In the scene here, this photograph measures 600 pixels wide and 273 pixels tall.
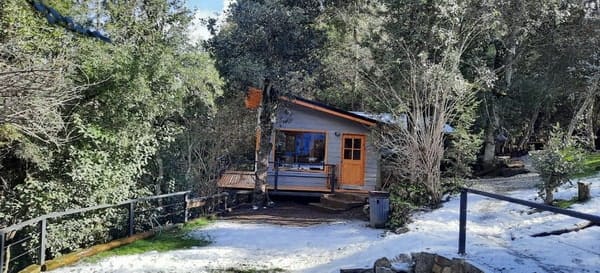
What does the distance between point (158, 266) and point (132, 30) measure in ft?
20.8

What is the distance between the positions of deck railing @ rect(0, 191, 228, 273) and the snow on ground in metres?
0.79

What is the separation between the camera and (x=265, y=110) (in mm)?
14047

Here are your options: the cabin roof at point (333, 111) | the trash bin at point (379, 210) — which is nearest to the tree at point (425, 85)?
the trash bin at point (379, 210)

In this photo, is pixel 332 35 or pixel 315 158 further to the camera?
pixel 332 35

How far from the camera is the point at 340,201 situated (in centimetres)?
1316

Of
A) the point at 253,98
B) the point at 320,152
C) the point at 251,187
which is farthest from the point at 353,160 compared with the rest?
the point at 253,98

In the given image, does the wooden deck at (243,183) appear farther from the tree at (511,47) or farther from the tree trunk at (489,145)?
the tree trunk at (489,145)

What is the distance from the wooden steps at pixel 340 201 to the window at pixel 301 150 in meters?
1.75

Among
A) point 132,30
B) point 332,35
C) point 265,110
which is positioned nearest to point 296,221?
point 265,110

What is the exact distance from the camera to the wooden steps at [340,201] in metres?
13.0

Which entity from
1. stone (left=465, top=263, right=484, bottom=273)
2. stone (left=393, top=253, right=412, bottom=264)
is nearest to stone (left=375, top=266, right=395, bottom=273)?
stone (left=393, top=253, right=412, bottom=264)

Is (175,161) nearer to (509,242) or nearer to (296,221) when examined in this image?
(296,221)

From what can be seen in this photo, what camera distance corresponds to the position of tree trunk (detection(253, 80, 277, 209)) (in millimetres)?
13867

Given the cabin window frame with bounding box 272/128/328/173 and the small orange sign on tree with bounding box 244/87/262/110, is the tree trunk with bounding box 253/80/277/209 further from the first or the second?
the cabin window frame with bounding box 272/128/328/173
